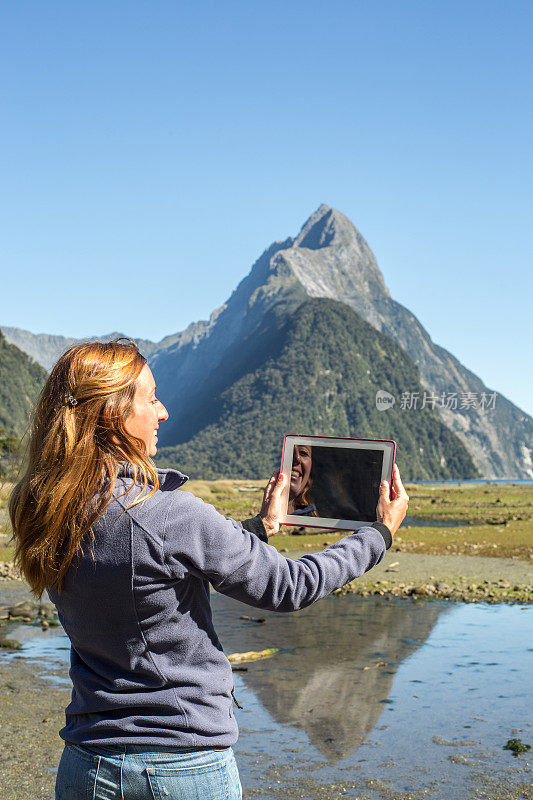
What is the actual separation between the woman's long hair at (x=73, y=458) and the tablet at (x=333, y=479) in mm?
785

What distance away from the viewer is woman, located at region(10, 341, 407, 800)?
2338 mm

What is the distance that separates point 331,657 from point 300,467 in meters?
9.46

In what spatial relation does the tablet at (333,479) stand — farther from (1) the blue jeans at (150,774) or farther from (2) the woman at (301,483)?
(1) the blue jeans at (150,774)

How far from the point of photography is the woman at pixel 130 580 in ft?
7.67

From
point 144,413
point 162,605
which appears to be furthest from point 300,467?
point 162,605

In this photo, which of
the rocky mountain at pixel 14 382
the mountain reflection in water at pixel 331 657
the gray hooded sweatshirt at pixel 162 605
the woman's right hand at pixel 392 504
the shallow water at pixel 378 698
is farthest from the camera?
the rocky mountain at pixel 14 382

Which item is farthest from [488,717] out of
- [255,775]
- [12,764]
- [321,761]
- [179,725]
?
[179,725]

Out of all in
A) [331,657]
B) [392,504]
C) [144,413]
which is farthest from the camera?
[331,657]

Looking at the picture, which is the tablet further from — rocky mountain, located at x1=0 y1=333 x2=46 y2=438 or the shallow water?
rocky mountain, located at x1=0 y1=333 x2=46 y2=438

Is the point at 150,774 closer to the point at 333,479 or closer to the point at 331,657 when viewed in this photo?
the point at 333,479

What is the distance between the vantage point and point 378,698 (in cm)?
963

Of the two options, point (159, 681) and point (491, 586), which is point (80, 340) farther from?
point (491, 586)

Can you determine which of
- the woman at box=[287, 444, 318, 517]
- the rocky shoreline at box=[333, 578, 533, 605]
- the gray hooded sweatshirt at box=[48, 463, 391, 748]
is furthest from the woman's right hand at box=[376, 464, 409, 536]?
the rocky shoreline at box=[333, 578, 533, 605]

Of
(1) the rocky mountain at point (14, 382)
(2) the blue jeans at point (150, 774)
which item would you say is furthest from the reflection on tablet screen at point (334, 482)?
(1) the rocky mountain at point (14, 382)
